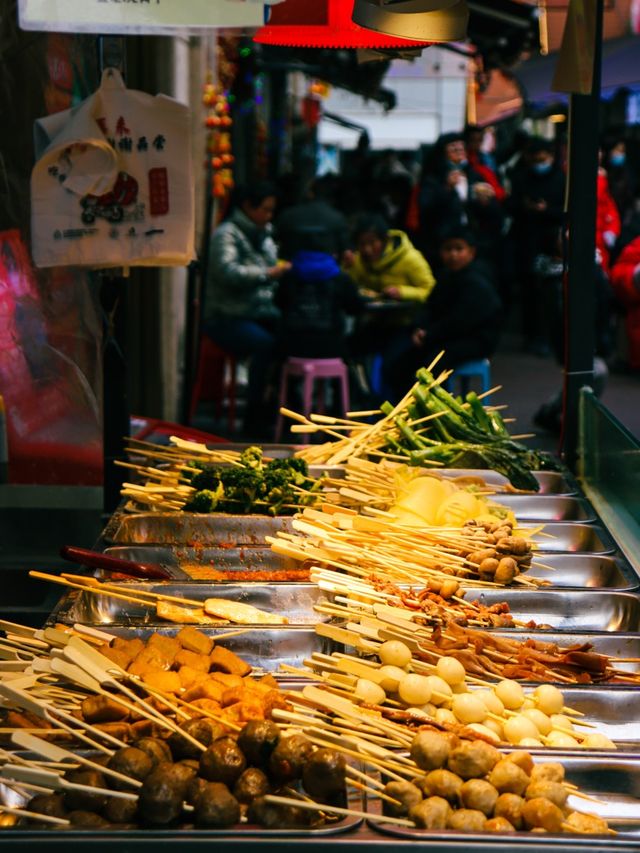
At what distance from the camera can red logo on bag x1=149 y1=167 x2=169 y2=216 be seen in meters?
4.75

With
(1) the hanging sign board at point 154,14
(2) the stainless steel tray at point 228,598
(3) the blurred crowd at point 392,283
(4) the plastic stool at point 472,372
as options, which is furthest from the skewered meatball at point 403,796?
(4) the plastic stool at point 472,372

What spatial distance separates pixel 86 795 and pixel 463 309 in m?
7.33

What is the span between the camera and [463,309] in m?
9.29

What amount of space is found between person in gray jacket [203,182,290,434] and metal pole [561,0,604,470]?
5.01 meters

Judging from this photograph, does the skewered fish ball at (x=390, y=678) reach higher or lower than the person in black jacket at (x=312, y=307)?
lower

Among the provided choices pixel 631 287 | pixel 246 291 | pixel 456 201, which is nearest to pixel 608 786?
pixel 246 291

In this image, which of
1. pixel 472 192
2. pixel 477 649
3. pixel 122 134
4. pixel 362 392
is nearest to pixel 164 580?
pixel 477 649

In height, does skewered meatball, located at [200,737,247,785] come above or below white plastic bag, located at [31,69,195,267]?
below

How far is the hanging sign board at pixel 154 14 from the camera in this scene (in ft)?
11.6

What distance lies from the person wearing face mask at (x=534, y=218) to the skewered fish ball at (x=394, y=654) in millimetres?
12442

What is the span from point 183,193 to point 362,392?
20.5ft

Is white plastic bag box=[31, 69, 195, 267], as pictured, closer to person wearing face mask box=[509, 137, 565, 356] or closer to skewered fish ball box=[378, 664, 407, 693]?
skewered fish ball box=[378, 664, 407, 693]

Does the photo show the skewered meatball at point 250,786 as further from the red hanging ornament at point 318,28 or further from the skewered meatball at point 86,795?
the red hanging ornament at point 318,28

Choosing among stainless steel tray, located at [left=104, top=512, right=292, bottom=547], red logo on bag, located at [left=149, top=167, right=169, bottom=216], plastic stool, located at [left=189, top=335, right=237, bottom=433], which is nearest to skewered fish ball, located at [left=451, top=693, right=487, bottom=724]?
stainless steel tray, located at [left=104, top=512, right=292, bottom=547]
